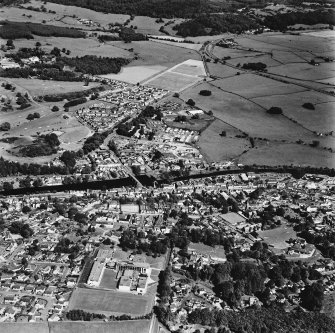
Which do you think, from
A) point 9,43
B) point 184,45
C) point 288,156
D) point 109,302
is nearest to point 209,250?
point 109,302

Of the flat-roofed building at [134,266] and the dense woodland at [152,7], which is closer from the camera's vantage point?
the flat-roofed building at [134,266]

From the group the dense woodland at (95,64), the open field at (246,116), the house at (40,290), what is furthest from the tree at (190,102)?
the house at (40,290)

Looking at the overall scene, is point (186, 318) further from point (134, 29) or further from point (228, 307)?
point (134, 29)

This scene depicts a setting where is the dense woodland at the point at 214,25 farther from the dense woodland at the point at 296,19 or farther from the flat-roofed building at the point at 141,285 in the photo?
the flat-roofed building at the point at 141,285

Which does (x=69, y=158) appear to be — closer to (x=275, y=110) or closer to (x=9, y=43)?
(x=275, y=110)

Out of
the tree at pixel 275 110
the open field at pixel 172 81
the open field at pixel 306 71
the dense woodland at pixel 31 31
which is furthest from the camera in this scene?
the dense woodland at pixel 31 31

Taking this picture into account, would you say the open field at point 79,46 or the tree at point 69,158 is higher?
the tree at point 69,158

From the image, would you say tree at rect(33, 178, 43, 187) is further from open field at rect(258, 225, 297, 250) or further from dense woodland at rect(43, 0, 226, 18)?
dense woodland at rect(43, 0, 226, 18)

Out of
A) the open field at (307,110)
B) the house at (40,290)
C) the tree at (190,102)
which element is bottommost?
the tree at (190,102)

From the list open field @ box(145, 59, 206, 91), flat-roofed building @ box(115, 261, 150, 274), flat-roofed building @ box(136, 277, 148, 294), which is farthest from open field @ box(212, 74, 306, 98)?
flat-roofed building @ box(136, 277, 148, 294)
